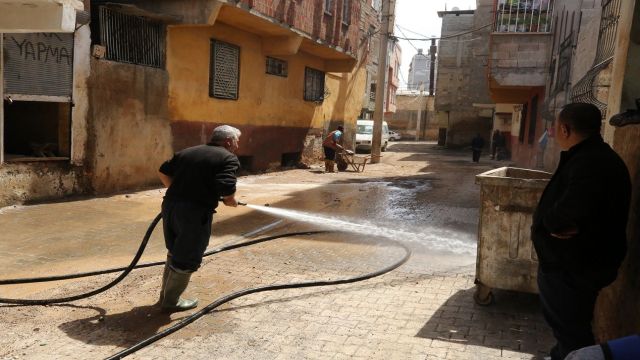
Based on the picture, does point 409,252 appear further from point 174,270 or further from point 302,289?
point 174,270

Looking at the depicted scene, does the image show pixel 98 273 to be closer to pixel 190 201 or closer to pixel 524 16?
pixel 190 201

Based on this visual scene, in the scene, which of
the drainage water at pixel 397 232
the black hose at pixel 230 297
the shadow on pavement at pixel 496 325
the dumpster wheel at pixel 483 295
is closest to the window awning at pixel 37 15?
the drainage water at pixel 397 232

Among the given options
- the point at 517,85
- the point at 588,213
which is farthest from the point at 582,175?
the point at 517,85

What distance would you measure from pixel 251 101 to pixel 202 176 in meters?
11.4

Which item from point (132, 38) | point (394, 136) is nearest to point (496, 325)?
point (132, 38)

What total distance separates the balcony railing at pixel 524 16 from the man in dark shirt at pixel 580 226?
13656mm

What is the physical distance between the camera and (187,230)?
420 centimetres

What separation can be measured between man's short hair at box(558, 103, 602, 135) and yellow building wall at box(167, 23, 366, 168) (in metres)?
10.4

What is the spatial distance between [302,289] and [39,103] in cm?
795

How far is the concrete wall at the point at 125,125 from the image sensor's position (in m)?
10.0

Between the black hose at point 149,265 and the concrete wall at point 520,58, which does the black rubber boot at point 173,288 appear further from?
the concrete wall at point 520,58

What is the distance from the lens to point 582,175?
9.01 ft

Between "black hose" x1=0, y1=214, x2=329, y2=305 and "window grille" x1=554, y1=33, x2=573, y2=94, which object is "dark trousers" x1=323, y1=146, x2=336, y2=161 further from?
"black hose" x1=0, y1=214, x2=329, y2=305

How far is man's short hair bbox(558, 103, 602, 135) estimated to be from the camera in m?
2.93
